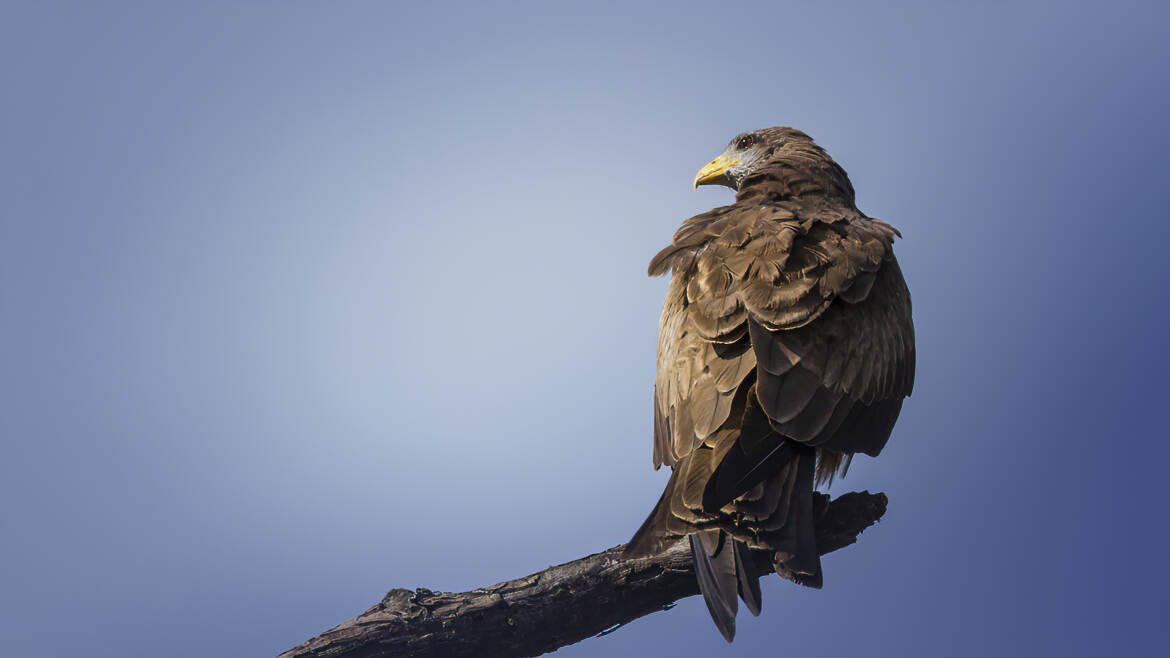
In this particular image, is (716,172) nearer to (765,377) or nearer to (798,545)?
(765,377)

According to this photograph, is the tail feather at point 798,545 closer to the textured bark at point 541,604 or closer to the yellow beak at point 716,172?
the textured bark at point 541,604

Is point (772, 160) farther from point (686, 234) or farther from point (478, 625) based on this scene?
point (478, 625)

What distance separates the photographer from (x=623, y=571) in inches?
121

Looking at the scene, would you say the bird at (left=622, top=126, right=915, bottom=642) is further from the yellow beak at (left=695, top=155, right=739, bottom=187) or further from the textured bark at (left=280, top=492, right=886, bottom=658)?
the yellow beak at (left=695, top=155, right=739, bottom=187)

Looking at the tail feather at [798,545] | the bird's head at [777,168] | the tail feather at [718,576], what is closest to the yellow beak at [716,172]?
the bird's head at [777,168]

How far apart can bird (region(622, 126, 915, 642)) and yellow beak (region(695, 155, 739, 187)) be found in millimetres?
993

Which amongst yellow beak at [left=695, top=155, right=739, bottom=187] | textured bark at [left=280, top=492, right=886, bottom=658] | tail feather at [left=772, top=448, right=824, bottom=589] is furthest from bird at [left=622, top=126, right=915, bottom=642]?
yellow beak at [left=695, top=155, right=739, bottom=187]

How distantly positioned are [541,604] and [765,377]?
1224 millimetres

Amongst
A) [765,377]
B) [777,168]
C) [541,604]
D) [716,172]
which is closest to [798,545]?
[765,377]

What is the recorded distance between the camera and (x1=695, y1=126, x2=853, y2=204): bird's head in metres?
4.11

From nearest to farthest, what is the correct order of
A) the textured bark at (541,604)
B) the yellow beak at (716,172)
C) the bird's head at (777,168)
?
the textured bark at (541,604) < the bird's head at (777,168) < the yellow beak at (716,172)

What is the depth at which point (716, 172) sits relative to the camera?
4762 millimetres

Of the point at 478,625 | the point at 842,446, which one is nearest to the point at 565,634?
the point at 478,625

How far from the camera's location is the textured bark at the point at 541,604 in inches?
119
